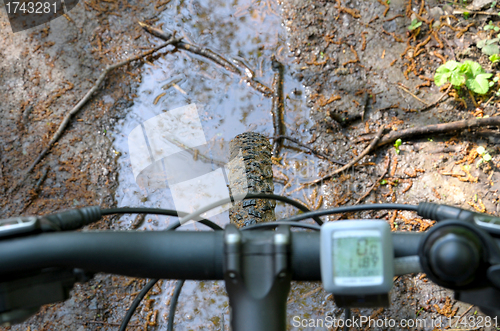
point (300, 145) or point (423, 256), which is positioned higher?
point (300, 145)

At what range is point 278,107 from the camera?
2371 millimetres

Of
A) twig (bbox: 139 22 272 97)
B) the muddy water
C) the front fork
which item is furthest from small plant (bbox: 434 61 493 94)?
the front fork

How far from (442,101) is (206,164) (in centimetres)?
165

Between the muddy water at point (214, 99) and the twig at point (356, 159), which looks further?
the twig at point (356, 159)

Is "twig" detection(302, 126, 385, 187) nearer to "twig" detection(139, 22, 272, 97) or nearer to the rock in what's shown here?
"twig" detection(139, 22, 272, 97)

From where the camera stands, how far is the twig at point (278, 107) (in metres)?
2.30

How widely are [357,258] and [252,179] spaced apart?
40.3 inches

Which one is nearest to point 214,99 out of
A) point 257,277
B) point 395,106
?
point 395,106

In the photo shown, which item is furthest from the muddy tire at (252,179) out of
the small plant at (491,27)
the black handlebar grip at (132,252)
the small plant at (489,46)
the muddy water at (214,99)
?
the small plant at (491,27)

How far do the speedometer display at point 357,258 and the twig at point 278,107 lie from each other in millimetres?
1736

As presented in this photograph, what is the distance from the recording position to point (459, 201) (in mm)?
1998

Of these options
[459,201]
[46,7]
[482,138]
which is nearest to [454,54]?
[482,138]

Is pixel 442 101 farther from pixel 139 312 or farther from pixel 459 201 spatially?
pixel 139 312

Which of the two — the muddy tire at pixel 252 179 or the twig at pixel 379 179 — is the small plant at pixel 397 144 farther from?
the muddy tire at pixel 252 179
